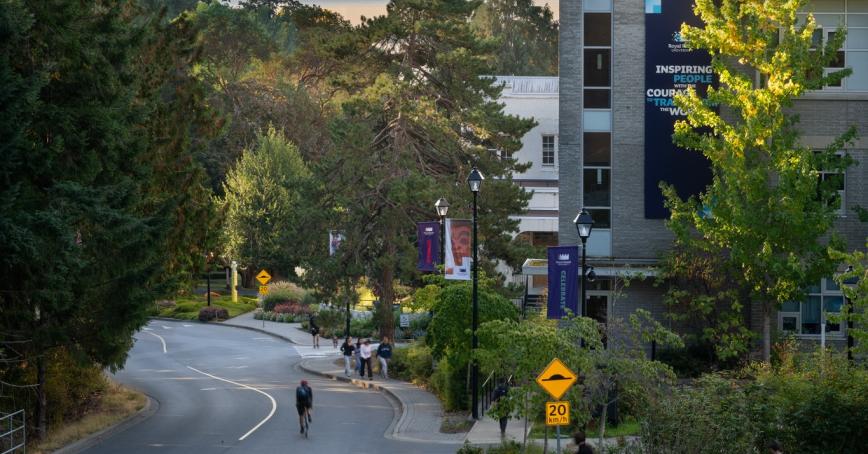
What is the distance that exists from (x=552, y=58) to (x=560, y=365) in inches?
3760

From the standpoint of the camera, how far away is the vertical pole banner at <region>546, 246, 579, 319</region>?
32.2m

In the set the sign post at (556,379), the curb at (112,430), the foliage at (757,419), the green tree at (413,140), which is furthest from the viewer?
the green tree at (413,140)

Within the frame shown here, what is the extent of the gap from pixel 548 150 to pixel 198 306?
24684 mm

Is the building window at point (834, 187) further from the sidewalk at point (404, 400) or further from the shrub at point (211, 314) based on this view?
the shrub at point (211, 314)

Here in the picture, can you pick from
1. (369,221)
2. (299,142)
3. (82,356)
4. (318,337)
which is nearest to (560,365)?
(82,356)

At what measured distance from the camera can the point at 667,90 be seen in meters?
40.6

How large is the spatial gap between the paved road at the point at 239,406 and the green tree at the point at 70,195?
2909 mm

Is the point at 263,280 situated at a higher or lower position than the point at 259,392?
higher

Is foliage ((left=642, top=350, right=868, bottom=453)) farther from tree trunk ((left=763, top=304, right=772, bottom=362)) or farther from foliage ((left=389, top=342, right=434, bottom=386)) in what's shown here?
foliage ((left=389, top=342, right=434, bottom=386))

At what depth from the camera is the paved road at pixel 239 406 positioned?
98.8ft

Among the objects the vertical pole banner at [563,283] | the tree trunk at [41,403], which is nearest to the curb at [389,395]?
the vertical pole banner at [563,283]

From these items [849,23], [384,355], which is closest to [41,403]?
[384,355]

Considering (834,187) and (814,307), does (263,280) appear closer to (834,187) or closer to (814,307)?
(814,307)

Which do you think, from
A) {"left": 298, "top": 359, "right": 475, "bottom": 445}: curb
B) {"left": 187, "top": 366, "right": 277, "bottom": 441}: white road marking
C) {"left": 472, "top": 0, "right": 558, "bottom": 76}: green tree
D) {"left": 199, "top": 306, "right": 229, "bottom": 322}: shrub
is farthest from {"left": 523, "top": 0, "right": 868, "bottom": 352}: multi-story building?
{"left": 472, "top": 0, "right": 558, "bottom": 76}: green tree
